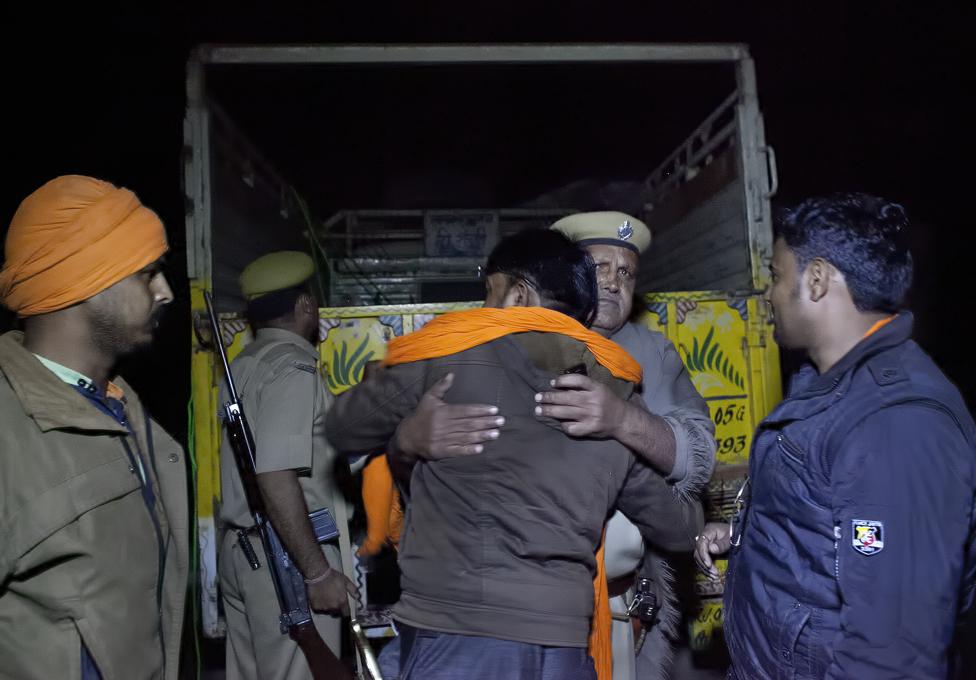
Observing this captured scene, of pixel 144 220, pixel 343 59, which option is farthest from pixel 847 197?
pixel 343 59

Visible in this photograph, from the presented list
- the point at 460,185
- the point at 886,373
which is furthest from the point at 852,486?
the point at 460,185

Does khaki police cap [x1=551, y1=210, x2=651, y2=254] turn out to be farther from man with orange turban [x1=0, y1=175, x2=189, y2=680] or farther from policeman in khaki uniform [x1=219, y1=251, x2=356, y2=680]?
man with orange turban [x1=0, y1=175, x2=189, y2=680]

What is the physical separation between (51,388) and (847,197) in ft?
5.94

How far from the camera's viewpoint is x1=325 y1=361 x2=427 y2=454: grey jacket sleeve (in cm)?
156

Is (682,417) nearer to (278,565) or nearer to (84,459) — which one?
(278,565)

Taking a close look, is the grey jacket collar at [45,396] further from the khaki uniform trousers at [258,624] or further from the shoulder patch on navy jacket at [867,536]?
the shoulder patch on navy jacket at [867,536]

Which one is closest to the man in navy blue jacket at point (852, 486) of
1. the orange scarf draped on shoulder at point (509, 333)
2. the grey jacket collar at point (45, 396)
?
the orange scarf draped on shoulder at point (509, 333)

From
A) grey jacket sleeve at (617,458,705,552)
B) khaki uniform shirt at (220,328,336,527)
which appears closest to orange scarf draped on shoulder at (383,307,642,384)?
grey jacket sleeve at (617,458,705,552)

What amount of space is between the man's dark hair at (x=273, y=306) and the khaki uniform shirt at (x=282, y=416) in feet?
0.15

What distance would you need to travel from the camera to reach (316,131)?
329 inches

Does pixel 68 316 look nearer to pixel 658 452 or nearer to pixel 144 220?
pixel 144 220

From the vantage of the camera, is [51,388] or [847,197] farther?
[847,197]

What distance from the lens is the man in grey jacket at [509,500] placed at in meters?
1.41

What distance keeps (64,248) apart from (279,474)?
1026mm
